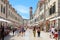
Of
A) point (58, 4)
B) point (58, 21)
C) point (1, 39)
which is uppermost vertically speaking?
point (58, 4)

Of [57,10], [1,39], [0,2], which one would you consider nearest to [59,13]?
[57,10]

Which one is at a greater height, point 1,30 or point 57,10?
point 57,10

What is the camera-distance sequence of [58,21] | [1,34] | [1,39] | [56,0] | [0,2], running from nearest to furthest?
1. [1,34]
2. [1,39]
3. [58,21]
4. [56,0]
5. [0,2]

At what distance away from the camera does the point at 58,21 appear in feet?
120

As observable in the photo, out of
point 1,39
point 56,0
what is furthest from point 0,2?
point 1,39

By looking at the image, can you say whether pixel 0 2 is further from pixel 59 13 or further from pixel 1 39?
pixel 1 39

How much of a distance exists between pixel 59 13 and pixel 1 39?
1876cm

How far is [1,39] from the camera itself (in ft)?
73.5

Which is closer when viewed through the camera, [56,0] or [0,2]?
[56,0]

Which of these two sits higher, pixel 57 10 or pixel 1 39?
pixel 57 10

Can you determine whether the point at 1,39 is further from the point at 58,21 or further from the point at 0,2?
the point at 0,2

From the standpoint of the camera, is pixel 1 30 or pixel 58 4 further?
pixel 58 4

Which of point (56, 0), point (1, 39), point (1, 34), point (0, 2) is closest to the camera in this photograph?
point (1, 34)

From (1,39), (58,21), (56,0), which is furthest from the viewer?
(56,0)
